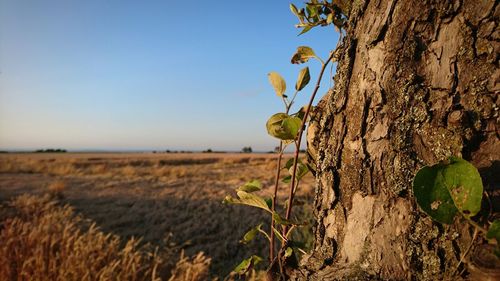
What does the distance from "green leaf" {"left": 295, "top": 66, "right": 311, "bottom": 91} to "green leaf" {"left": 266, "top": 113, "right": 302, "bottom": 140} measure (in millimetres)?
104

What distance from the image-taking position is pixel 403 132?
625 mm

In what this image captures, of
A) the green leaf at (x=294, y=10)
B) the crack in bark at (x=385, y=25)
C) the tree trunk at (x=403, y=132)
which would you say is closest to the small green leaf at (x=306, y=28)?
the green leaf at (x=294, y=10)

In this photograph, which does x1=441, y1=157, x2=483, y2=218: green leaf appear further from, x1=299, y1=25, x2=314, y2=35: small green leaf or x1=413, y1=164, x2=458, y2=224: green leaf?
x1=299, y1=25, x2=314, y2=35: small green leaf

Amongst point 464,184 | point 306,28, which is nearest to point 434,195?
point 464,184

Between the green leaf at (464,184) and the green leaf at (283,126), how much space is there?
314 mm

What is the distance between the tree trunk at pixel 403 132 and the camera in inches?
21.9

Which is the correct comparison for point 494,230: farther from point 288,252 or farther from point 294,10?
point 294,10

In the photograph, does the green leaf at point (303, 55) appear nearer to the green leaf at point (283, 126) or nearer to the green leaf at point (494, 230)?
the green leaf at point (283, 126)

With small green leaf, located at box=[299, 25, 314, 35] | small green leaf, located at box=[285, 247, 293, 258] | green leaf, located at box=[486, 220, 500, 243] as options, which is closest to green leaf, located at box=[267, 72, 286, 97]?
small green leaf, located at box=[299, 25, 314, 35]

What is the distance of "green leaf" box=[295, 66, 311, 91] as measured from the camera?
802 millimetres

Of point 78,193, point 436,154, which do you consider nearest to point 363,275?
point 436,154

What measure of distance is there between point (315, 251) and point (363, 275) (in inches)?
5.9

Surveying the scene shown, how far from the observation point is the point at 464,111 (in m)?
0.56

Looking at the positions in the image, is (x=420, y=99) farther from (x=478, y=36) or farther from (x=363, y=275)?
(x=363, y=275)
